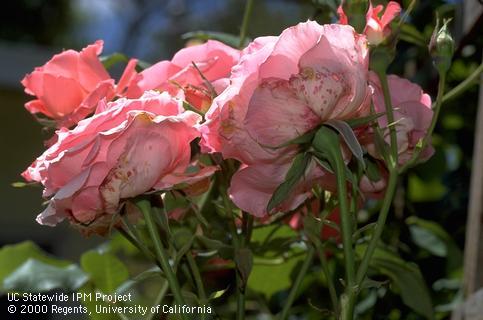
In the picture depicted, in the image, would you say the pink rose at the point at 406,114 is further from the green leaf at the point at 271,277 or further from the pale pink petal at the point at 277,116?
the green leaf at the point at 271,277

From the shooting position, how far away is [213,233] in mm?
605

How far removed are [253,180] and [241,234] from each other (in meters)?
0.08

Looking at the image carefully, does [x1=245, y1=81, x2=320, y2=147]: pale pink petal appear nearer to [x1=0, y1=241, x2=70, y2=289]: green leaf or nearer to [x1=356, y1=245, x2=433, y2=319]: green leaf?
[x1=356, y1=245, x2=433, y2=319]: green leaf

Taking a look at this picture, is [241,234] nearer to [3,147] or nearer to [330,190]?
[330,190]

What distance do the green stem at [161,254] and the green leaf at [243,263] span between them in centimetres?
6

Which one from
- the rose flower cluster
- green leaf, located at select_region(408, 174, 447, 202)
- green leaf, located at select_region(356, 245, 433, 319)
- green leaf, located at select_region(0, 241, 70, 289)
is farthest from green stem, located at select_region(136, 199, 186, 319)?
green leaf, located at select_region(408, 174, 447, 202)

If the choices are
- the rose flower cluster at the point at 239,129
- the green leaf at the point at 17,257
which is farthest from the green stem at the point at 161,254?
the green leaf at the point at 17,257

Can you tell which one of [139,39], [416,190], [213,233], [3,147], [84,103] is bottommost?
[139,39]

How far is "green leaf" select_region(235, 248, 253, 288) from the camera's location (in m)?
0.49

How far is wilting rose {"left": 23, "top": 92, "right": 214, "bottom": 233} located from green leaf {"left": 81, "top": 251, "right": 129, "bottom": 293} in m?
0.29

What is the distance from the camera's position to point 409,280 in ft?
2.19

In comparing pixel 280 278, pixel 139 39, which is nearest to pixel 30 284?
pixel 280 278

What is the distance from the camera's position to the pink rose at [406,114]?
51 centimetres

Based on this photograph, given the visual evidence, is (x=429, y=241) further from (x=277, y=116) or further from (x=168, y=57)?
(x=168, y=57)
